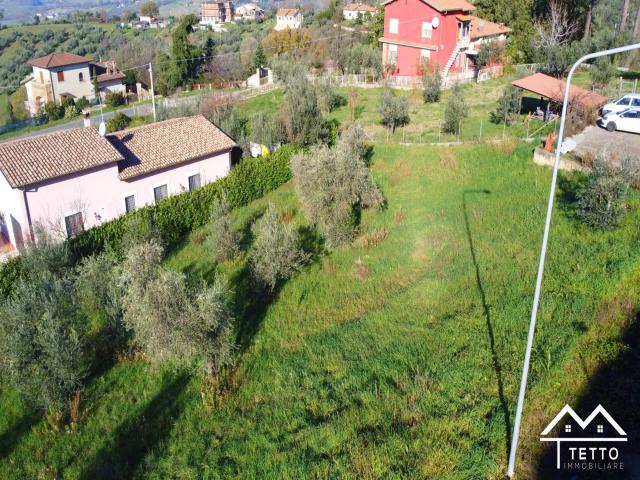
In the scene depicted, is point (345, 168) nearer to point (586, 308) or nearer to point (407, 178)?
point (407, 178)

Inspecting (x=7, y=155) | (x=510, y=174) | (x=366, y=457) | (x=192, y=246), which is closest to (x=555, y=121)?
(x=510, y=174)

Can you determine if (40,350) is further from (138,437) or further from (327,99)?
(327,99)

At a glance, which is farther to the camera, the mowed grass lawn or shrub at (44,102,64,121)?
shrub at (44,102,64,121)

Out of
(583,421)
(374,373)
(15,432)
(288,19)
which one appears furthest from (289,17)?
(583,421)

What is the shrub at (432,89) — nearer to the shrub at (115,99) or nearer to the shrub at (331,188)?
the shrub at (331,188)

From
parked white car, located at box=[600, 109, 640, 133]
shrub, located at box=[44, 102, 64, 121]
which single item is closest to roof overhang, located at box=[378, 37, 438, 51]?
parked white car, located at box=[600, 109, 640, 133]

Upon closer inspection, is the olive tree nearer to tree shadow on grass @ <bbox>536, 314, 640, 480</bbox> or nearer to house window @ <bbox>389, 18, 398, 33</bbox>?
tree shadow on grass @ <bbox>536, 314, 640, 480</bbox>
